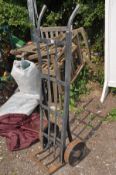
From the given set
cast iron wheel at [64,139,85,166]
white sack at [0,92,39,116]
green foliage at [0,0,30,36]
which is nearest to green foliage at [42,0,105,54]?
green foliage at [0,0,30,36]

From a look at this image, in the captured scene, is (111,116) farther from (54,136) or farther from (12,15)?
(12,15)

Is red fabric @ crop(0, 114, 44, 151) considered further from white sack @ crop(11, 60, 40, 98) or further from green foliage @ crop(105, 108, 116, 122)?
green foliage @ crop(105, 108, 116, 122)

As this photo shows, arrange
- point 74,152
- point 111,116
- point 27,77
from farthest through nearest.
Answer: point 27,77 → point 111,116 → point 74,152

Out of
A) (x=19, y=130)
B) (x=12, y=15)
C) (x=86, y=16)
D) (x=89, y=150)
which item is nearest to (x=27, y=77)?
(x=19, y=130)

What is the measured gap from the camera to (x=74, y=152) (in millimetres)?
3656

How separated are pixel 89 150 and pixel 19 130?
104cm

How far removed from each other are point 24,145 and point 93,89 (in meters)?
1.77

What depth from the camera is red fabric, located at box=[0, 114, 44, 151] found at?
414 cm

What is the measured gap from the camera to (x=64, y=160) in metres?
3.71

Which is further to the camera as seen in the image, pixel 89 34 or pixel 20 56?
pixel 89 34

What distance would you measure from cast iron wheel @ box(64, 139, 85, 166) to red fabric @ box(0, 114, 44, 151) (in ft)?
2.33

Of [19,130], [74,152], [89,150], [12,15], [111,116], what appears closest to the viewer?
[74,152]

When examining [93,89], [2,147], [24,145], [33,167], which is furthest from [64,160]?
[93,89]

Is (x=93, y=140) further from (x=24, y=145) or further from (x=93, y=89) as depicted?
(x=93, y=89)
